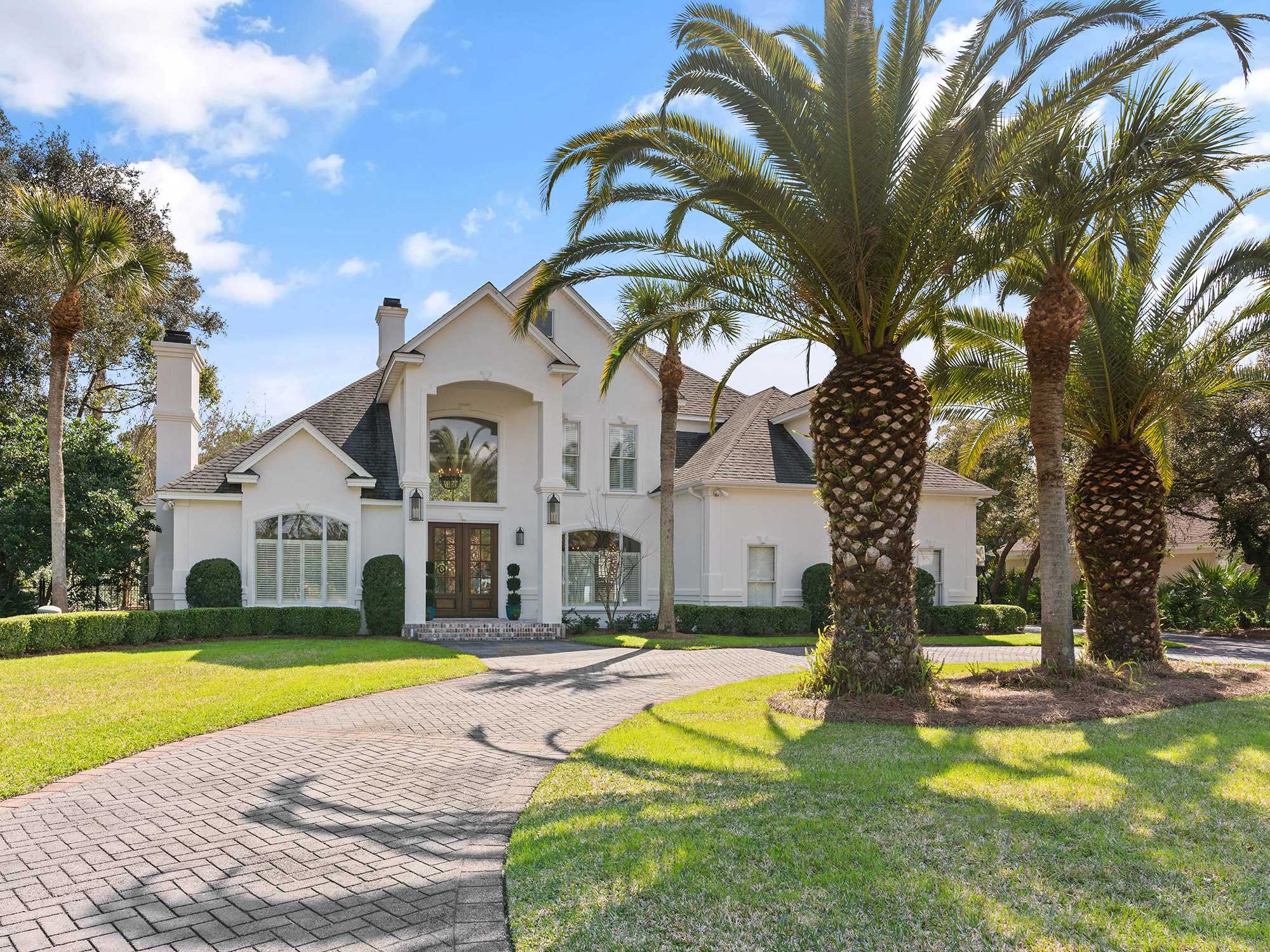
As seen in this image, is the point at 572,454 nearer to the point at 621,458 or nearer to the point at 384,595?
the point at 621,458

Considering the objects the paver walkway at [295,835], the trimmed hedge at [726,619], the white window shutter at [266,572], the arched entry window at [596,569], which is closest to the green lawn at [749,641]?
the trimmed hedge at [726,619]

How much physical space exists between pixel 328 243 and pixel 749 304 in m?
8.90

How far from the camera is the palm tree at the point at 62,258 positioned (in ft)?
57.7

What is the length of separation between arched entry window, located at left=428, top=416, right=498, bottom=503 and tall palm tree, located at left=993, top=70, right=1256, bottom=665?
580 inches

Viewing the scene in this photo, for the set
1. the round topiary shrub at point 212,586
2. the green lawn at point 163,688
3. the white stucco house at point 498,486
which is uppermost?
the white stucco house at point 498,486

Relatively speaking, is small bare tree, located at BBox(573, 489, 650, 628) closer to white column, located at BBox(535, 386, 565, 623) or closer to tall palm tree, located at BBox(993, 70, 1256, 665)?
white column, located at BBox(535, 386, 565, 623)

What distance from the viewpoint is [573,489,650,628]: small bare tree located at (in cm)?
2353

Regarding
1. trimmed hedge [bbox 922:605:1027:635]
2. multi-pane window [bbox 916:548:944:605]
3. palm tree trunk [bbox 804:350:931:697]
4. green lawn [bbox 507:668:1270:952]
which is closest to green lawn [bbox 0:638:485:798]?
green lawn [bbox 507:668:1270:952]

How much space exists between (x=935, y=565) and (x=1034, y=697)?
15156 millimetres

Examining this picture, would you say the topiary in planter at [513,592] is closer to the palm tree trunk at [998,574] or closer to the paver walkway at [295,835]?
A: the paver walkway at [295,835]

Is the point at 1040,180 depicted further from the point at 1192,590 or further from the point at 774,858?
the point at 1192,590

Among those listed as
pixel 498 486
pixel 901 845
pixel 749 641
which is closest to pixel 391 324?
pixel 498 486

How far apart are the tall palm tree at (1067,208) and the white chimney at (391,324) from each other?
19.0 m

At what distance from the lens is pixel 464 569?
22750 mm
